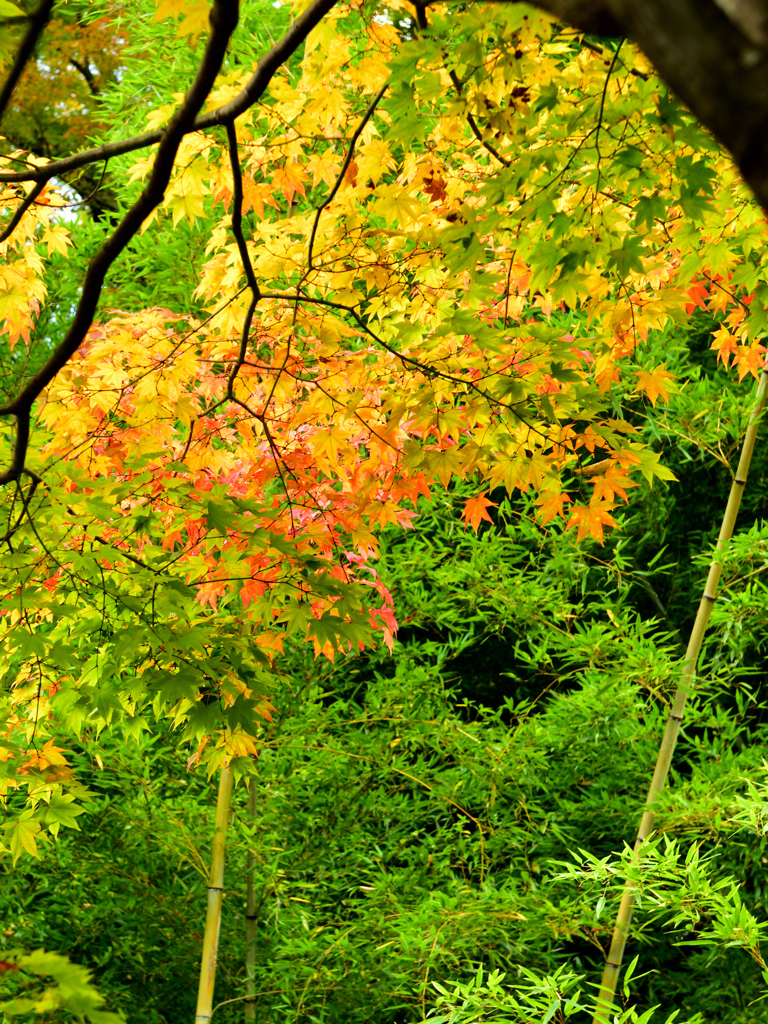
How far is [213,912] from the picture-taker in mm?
2605

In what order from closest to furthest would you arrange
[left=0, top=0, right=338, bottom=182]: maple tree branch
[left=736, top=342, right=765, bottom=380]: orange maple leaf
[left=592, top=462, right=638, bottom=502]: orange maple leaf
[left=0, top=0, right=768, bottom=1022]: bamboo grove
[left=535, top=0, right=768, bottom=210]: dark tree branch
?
[left=535, top=0, right=768, bottom=210]: dark tree branch → [left=0, top=0, right=338, bottom=182]: maple tree branch → [left=0, top=0, right=768, bottom=1022]: bamboo grove → [left=592, top=462, right=638, bottom=502]: orange maple leaf → [left=736, top=342, right=765, bottom=380]: orange maple leaf

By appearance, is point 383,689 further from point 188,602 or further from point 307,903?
point 188,602

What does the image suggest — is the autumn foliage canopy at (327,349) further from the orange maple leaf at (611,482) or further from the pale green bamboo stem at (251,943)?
the pale green bamboo stem at (251,943)

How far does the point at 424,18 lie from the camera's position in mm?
1674

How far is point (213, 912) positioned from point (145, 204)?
197 centimetres

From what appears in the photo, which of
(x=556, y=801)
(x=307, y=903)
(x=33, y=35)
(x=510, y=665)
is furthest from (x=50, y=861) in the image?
(x=33, y=35)

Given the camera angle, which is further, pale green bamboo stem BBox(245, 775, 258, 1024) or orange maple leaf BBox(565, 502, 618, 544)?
pale green bamboo stem BBox(245, 775, 258, 1024)

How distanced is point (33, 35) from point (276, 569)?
3.69 feet

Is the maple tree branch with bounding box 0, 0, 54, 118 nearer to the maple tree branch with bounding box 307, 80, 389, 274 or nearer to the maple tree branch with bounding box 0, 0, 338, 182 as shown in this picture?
the maple tree branch with bounding box 0, 0, 338, 182

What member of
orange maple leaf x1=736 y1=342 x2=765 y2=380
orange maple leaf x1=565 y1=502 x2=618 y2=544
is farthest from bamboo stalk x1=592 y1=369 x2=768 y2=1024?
orange maple leaf x1=565 y1=502 x2=618 y2=544

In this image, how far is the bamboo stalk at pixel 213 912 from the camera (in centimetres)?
254

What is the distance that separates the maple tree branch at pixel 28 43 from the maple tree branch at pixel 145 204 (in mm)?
222

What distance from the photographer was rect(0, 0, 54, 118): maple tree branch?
1361 millimetres

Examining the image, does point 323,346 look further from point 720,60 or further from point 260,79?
point 720,60
